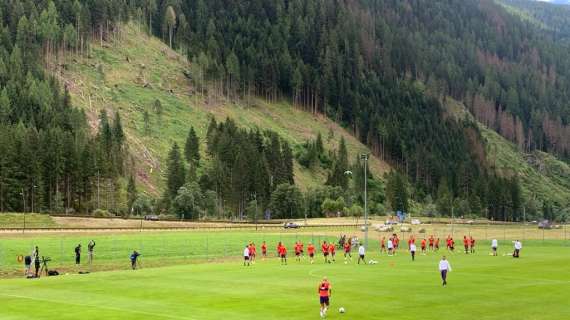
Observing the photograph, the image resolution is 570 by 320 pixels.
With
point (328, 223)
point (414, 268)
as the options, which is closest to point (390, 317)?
point (414, 268)

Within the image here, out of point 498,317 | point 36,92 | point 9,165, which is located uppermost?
point 36,92

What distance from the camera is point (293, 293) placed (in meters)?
44.4

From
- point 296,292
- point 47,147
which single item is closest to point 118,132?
point 47,147

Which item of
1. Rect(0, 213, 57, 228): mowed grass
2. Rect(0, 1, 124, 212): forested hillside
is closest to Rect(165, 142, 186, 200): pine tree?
Rect(0, 1, 124, 212): forested hillside

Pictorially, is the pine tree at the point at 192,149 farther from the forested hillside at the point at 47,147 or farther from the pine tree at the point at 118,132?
the forested hillside at the point at 47,147

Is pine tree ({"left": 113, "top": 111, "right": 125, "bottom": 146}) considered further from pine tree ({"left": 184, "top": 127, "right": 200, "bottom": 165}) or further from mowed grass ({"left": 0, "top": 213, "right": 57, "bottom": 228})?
mowed grass ({"left": 0, "top": 213, "right": 57, "bottom": 228})

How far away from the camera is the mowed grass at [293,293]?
120 feet

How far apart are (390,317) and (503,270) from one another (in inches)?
1069

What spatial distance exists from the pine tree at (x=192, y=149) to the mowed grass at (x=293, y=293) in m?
129

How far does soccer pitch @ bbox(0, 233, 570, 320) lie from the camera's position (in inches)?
1439

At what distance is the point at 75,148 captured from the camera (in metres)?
158

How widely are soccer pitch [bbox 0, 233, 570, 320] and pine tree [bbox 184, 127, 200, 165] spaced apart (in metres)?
124

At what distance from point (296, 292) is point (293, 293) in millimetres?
565

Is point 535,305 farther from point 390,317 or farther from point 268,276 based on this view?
point 268,276
